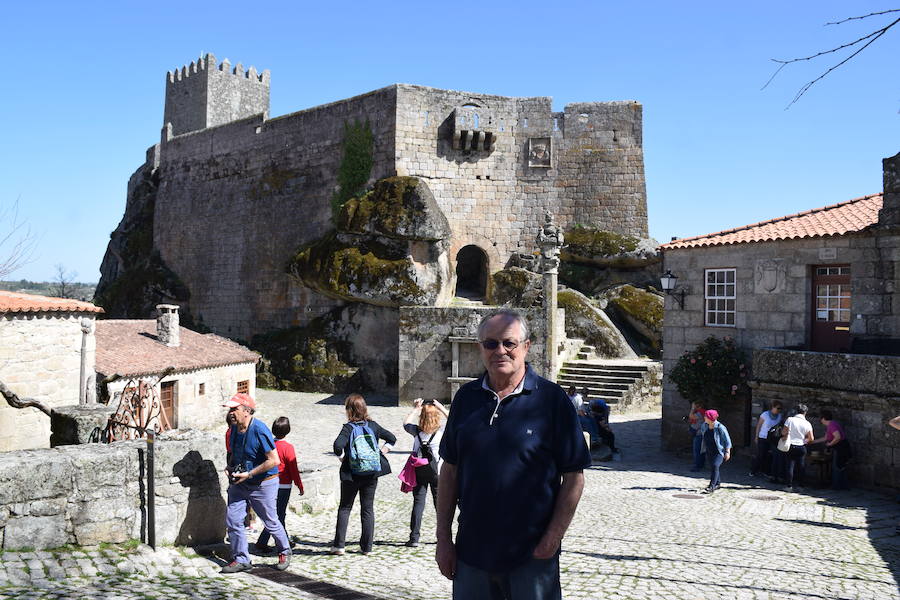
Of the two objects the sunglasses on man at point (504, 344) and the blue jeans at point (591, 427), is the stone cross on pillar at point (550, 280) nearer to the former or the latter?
the blue jeans at point (591, 427)

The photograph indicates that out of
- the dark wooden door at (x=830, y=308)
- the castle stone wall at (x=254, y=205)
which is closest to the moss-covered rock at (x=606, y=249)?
the castle stone wall at (x=254, y=205)

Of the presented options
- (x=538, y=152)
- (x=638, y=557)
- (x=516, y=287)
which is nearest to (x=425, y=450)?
(x=638, y=557)

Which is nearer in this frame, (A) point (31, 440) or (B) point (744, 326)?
(A) point (31, 440)

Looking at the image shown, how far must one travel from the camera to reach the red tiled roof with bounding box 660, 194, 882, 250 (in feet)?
44.8

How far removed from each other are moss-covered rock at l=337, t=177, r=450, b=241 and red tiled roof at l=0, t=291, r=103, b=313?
1323cm

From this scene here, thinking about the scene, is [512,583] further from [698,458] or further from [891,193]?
[891,193]

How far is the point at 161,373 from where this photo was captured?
1789 centimetres

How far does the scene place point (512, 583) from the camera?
3.30 m

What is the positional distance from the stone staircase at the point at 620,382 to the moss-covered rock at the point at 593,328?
1.63 m

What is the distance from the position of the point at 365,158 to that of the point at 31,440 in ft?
59.6

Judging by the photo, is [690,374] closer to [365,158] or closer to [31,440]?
[31,440]

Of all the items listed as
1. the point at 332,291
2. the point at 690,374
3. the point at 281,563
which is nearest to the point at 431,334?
the point at 332,291

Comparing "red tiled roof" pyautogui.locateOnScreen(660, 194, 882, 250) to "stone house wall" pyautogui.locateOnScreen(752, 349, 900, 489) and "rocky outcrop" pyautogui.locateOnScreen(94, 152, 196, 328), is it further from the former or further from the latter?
"rocky outcrop" pyautogui.locateOnScreen(94, 152, 196, 328)

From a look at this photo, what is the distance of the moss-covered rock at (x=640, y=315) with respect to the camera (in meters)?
25.5
